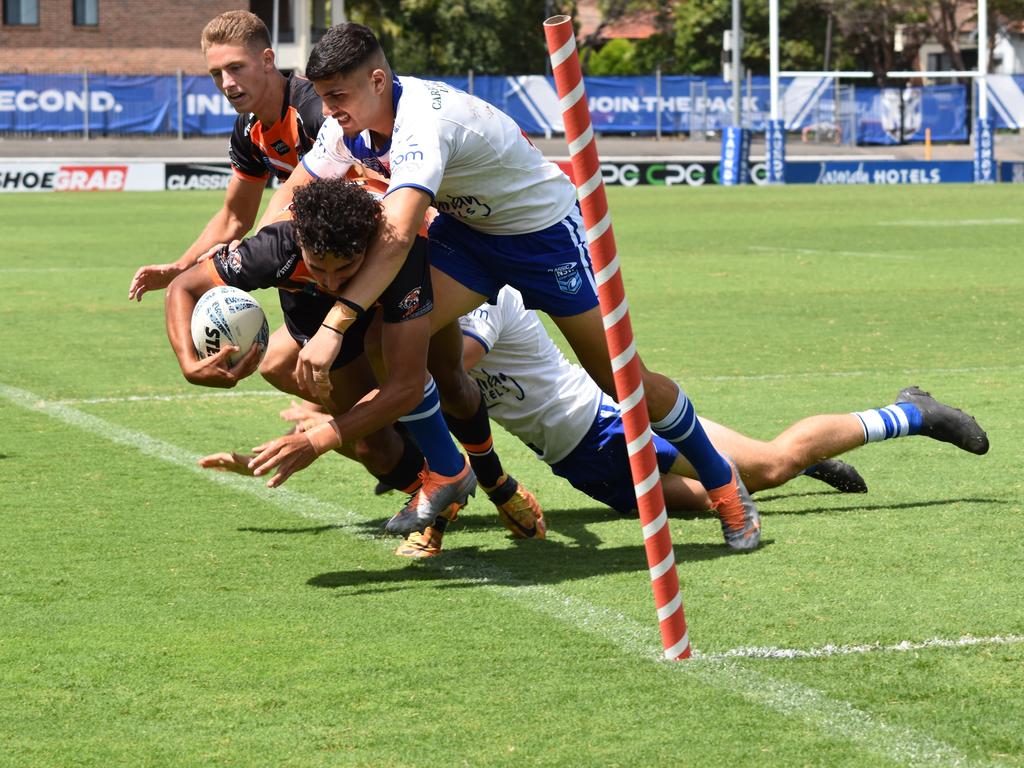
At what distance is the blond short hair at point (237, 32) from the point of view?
22.8 feet

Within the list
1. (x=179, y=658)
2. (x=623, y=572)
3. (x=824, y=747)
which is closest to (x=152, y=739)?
(x=179, y=658)

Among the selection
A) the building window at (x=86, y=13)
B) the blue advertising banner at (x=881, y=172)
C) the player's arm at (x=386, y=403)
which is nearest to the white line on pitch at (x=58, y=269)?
the player's arm at (x=386, y=403)

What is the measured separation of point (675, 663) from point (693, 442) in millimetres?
1599

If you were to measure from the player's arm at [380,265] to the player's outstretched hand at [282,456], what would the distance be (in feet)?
0.63

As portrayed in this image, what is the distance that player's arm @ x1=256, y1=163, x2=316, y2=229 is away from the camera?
6.09 m

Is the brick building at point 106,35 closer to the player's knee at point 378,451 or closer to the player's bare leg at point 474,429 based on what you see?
the player's knee at point 378,451

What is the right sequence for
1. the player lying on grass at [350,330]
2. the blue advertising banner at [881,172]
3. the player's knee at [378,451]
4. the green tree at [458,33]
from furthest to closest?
the green tree at [458,33]
the blue advertising banner at [881,172]
the player's knee at [378,451]
the player lying on grass at [350,330]

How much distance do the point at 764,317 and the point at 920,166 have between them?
83.0ft

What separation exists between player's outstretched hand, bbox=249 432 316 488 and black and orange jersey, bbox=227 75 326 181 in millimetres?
2168

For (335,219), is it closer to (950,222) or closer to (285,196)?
(285,196)

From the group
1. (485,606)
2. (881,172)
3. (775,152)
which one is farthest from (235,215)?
(881,172)

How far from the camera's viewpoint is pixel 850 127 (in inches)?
1833

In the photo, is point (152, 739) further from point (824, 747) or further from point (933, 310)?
point (933, 310)

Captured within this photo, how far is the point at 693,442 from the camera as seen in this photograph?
6035 mm
